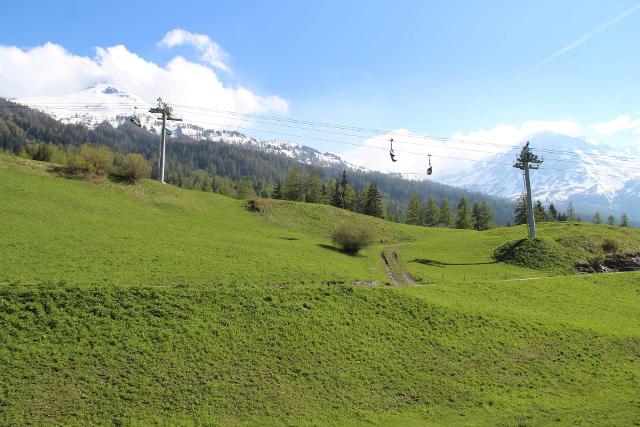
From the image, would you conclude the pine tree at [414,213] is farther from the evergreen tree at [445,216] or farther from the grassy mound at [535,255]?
the grassy mound at [535,255]

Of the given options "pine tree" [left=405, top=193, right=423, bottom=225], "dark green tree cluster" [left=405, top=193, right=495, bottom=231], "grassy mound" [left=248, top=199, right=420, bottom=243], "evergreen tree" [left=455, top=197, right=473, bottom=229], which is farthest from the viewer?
"pine tree" [left=405, top=193, right=423, bottom=225]

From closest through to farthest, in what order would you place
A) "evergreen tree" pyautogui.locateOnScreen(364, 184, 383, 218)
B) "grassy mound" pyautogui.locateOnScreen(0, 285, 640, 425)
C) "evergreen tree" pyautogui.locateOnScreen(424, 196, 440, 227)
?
"grassy mound" pyautogui.locateOnScreen(0, 285, 640, 425) < "evergreen tree" pyautogui.locateOnScreen(364, 184, 383, 218) < "evergreen tree" pyautogui.locateOnScreen(424, 196, 440, 227)

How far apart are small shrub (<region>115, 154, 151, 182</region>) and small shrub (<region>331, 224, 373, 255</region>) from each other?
32514mm

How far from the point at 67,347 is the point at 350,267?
28101 mm

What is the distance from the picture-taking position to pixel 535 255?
5669cm

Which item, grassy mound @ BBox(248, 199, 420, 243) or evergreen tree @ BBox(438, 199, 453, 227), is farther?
evergreen tree @ BBox(438, 199, 453, 227)

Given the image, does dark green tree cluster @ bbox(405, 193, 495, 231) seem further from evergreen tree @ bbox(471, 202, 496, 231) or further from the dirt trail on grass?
the dirt trail on grass

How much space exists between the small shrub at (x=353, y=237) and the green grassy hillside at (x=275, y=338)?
5.90 m

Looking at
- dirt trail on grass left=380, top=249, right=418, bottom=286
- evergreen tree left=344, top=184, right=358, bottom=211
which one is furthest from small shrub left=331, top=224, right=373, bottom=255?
evergreen tree left=344, top=184, right=358, bottom=211

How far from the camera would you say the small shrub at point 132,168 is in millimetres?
64625

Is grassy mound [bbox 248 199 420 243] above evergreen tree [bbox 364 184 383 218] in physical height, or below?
below

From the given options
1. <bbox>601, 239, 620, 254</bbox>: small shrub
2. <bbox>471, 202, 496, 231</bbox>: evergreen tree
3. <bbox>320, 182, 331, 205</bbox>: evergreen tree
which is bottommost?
<bbox>601, 239, 620, 254</bbox>: small shrub

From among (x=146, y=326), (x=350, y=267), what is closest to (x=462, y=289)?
(x=350, y=267)

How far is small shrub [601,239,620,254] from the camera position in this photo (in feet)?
201
